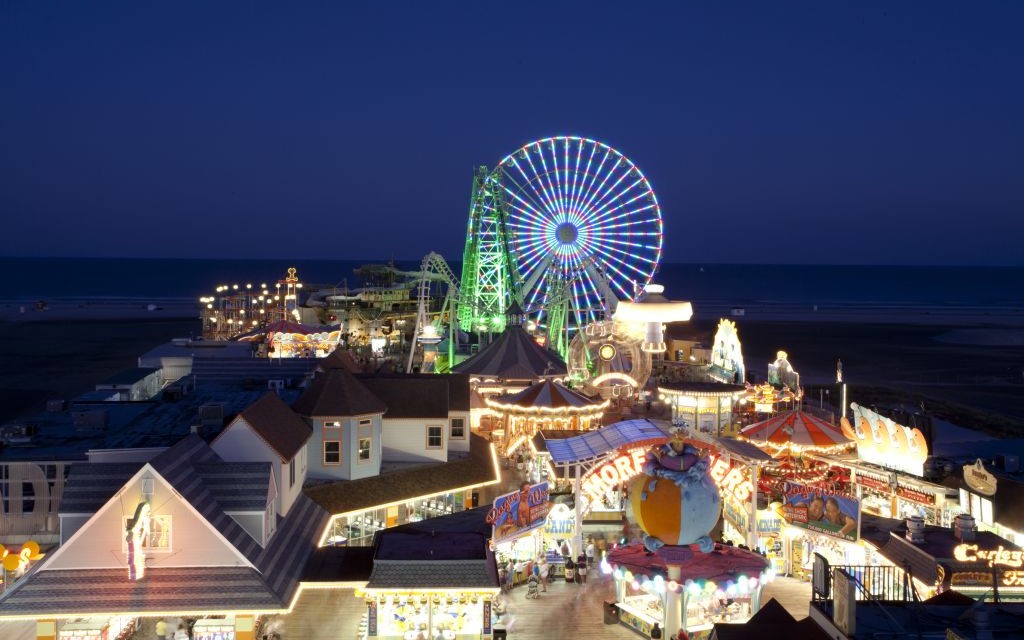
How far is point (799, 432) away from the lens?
91.1 ft

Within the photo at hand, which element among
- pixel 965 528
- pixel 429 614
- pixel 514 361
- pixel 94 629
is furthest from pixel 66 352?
→ pixel 965 528

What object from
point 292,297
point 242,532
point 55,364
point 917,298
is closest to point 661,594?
point 242,532

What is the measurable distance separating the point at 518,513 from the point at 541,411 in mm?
12540

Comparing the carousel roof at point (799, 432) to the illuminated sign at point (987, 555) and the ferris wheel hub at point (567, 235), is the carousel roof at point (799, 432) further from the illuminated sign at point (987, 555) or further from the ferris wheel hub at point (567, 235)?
the ferris wheel hub at point (567, 235)

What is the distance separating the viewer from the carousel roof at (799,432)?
27.5 meters

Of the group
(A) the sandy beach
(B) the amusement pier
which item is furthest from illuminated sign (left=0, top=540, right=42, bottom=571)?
(A) the sandy beach

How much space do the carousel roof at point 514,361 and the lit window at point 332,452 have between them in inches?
672

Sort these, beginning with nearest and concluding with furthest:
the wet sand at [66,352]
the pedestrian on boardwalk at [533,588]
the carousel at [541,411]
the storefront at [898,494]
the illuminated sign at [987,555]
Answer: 1. the illuminated sign at [987,555]
2. the pedestrian on boardwalk at [533,588]
3. the storefront at [898,494]
4. the carousel at [541,411]
5. the wet sand at [66,352]

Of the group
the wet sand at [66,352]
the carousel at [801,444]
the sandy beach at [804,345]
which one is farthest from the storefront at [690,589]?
the wet sand at [66,352]

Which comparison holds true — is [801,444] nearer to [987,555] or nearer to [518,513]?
[987,555]

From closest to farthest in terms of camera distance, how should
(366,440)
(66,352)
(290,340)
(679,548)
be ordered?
1. (679,548)
2. (366,440)
3. (290,340)
4. (66,352)

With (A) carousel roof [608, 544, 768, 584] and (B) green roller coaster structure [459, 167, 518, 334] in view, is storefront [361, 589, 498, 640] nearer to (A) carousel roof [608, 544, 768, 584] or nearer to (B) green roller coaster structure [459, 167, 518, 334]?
(A) carousel roof [608, 544, 768, 584]

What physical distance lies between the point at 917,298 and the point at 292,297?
147219 millimetres

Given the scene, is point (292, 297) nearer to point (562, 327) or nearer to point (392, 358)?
point (392, 358)
